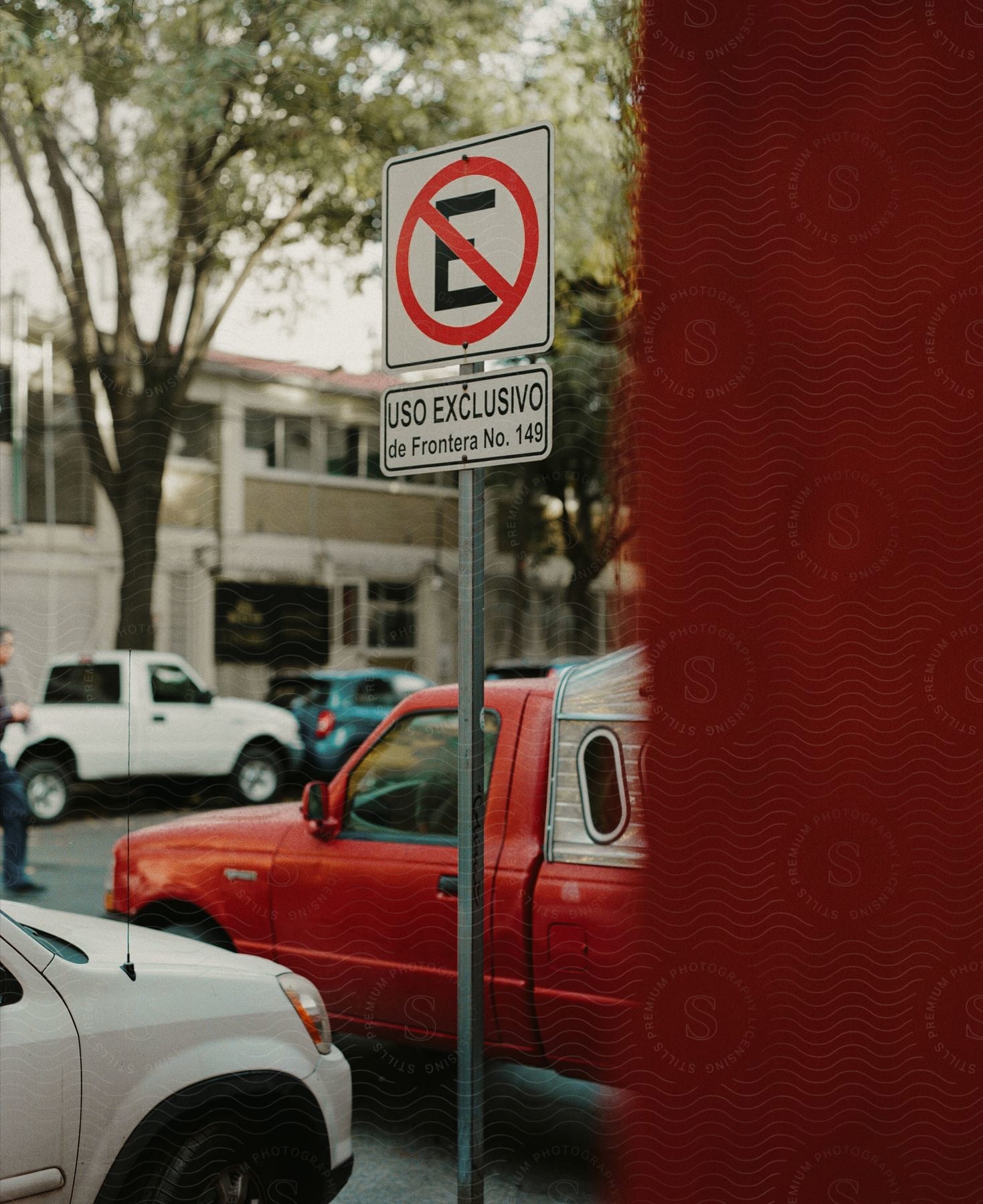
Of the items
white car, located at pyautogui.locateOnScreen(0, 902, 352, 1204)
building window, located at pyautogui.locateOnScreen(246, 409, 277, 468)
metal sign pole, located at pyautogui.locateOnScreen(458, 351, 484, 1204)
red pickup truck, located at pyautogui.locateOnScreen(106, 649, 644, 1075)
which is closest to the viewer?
white car, located at pyautogui.locateOnScreen(0, 902, 352, 1204)

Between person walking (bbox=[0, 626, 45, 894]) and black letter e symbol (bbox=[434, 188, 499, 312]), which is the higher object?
black letter e symbol (bbox=[434, 188, 499, 312])

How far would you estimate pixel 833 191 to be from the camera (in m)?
2.69

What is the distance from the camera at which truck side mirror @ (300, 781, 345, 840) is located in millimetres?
3449

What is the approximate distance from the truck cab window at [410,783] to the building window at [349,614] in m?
0.98

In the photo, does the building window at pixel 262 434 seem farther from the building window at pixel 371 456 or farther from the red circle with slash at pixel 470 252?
the red circle with slash at pixel 470 252

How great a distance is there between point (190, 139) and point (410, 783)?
4001 mm

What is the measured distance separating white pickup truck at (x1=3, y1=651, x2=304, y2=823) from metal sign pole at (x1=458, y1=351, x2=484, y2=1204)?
65.7 inches

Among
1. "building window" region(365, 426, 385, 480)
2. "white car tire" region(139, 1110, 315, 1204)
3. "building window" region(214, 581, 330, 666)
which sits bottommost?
"white car tire" region(139, 1110, 315, 1204)

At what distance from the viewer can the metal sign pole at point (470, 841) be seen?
2.57 metres

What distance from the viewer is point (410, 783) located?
3502 millimetres

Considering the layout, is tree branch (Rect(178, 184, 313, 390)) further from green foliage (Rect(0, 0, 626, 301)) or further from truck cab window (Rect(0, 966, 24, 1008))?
truck cab window (Rect(0, 966, 24, 1008))

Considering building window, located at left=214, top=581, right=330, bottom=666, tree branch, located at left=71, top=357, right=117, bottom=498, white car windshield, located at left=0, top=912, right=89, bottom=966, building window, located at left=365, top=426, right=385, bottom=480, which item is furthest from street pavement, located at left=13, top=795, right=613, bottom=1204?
tree branch, located at left=71, top=357, right=117, bottom=498

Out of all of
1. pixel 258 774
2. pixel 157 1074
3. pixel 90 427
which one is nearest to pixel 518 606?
pixel 258 774

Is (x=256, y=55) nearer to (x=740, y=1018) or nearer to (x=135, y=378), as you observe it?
(x=135, y=378)
